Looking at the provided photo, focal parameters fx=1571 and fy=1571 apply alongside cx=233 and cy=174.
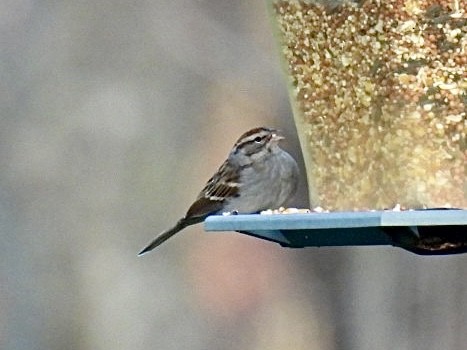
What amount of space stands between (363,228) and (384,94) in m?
0.52

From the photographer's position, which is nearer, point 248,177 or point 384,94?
point 384,94

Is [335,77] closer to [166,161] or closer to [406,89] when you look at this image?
[406,89]

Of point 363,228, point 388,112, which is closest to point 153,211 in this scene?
point 388,112

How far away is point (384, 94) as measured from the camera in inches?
174

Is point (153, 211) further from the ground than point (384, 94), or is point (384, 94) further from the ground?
point (384, 94)

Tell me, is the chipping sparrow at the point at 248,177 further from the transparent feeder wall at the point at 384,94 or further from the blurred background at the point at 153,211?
the blurred background at the point at 153,211

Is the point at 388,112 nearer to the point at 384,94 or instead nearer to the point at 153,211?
the point at 384,94

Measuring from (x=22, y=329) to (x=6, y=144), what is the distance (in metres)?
1.35

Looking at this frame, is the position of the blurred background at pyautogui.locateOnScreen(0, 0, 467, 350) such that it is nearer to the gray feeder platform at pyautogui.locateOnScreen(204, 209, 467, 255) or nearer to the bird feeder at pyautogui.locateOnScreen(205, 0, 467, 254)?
the bird feeder at pyautogui.locateOnScreen(205, 0, 467, 254)

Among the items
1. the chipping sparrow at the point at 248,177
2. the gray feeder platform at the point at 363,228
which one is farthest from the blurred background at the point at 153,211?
the gray feeder platform at the point at 363,228

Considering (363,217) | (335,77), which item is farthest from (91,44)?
(363,217)

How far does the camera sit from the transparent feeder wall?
14.0ft

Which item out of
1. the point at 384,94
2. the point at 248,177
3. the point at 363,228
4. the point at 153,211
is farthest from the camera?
the point at 153,211

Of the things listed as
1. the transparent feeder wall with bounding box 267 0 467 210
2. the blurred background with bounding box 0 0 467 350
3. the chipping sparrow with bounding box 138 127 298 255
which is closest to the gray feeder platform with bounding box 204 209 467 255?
the transparent feeder wall with bounding box 267 0 467 210
